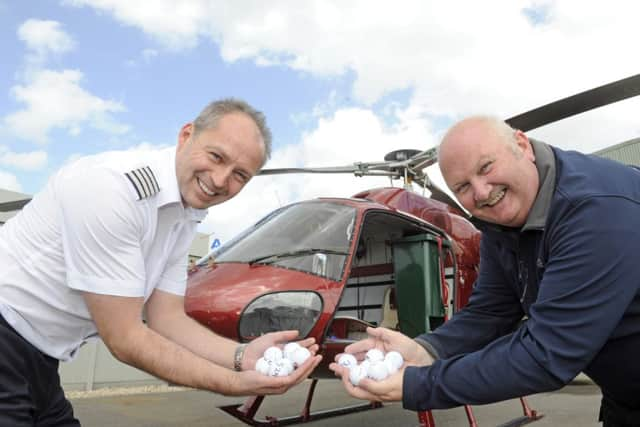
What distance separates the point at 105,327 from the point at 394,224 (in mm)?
3485

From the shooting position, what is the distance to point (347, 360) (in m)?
2.19

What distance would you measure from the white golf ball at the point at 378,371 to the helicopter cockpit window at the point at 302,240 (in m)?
1.65

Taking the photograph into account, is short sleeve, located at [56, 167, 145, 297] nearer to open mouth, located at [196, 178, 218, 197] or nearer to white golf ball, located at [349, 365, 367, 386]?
open mouth, located at [196, 178, 218, 197]

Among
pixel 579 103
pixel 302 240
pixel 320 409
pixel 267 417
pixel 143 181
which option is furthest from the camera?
pixel 320 409

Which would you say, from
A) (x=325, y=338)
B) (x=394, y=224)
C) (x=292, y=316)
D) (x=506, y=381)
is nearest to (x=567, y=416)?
(x=394, y=224)

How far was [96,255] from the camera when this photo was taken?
171 cm

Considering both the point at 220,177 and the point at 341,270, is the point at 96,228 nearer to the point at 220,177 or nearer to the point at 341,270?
the point at 220,177

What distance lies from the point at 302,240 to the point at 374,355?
6.05 feet

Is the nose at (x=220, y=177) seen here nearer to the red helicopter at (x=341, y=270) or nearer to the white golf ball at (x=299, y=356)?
the white golf ball at (x=299, y=356)

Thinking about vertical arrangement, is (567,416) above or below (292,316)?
below

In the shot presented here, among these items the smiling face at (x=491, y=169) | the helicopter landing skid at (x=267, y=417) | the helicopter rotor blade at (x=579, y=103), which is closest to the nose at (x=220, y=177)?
the smiling face at (x=491, y=169)

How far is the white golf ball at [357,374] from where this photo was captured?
1936 millimetres

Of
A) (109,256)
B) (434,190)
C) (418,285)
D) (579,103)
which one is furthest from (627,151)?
(109,256)

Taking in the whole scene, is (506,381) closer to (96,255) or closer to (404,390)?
(404,390)
